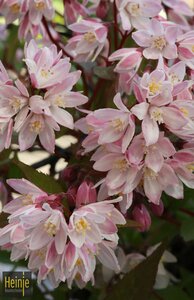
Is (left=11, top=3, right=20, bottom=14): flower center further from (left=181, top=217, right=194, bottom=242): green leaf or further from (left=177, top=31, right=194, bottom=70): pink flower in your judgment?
(left=181, top=217, right=194, bottom=242): green leaf

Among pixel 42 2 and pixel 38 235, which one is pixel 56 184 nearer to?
pixel 38 235

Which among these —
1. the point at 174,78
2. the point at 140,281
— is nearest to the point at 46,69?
the point at 174,78

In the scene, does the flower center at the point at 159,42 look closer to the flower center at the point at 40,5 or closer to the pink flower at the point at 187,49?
the pink flower at the point at 187,49

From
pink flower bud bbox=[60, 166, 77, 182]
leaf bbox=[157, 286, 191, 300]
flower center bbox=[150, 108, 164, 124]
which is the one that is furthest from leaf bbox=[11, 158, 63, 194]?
leaf bbox=[157, 286, 191, 300]

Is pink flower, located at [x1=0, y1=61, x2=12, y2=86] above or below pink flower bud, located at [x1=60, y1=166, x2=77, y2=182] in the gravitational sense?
above

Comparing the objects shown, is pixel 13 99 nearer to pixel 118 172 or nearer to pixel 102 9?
pixel 118 172
